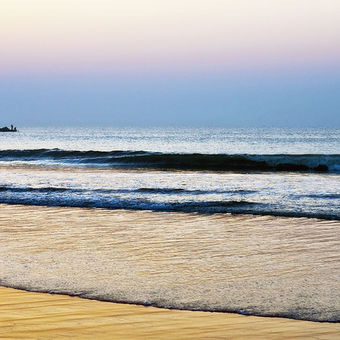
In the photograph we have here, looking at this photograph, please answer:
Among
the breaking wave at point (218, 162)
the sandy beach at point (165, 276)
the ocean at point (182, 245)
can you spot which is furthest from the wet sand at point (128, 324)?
the breaking wave at point (218, 162)

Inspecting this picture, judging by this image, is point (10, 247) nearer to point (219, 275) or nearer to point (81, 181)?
point (219, 275)

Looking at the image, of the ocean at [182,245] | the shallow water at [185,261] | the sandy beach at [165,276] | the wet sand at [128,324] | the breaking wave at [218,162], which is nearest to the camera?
the wet sand at [128,324]

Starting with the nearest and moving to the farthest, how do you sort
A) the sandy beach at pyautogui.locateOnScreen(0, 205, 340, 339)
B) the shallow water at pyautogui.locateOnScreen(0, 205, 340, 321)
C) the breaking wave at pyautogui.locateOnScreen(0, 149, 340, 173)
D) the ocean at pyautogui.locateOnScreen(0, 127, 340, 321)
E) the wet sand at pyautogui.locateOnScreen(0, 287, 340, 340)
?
the wet sand at pyautogui.locateOnScreen(0, 287, 340, 340) → the sandy beach at pyautogui.locateOnScreen(0, 205, 340, 339) → the shallow water at pyautogui.locateOnScreen(0, 205, 340, 321) → the ocean at pyautogui.locateOnScreen(0, 127, 340, 321) → the breaking wave at pyautogui.locateOnScreen(0, 149, 340, 173)

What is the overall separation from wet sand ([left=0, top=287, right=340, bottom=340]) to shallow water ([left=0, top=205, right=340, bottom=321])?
26 centimetres

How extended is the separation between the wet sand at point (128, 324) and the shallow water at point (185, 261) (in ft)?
0.85

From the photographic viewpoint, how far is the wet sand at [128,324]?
4012mm

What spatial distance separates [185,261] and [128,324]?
252 centimetres

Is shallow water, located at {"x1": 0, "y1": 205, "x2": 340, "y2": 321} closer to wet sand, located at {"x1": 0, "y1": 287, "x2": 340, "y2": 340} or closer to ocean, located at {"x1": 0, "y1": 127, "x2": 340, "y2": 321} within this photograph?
ocean, located at {"x1": 0, "y1": 127, "x2": 340, "y2": 321}

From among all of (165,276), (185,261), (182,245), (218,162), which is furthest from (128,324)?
Answer: (218,162)

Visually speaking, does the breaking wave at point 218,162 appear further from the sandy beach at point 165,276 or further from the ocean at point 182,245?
the sandy beach at point 165,276

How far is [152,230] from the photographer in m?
9.15

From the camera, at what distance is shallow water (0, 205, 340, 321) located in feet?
16.9

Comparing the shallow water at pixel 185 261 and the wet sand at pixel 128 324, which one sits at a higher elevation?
the wet sand at pixel 128 324

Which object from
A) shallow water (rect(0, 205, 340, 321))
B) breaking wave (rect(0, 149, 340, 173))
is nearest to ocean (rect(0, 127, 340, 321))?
shallow water (rect(0, 205, 340, 321))
